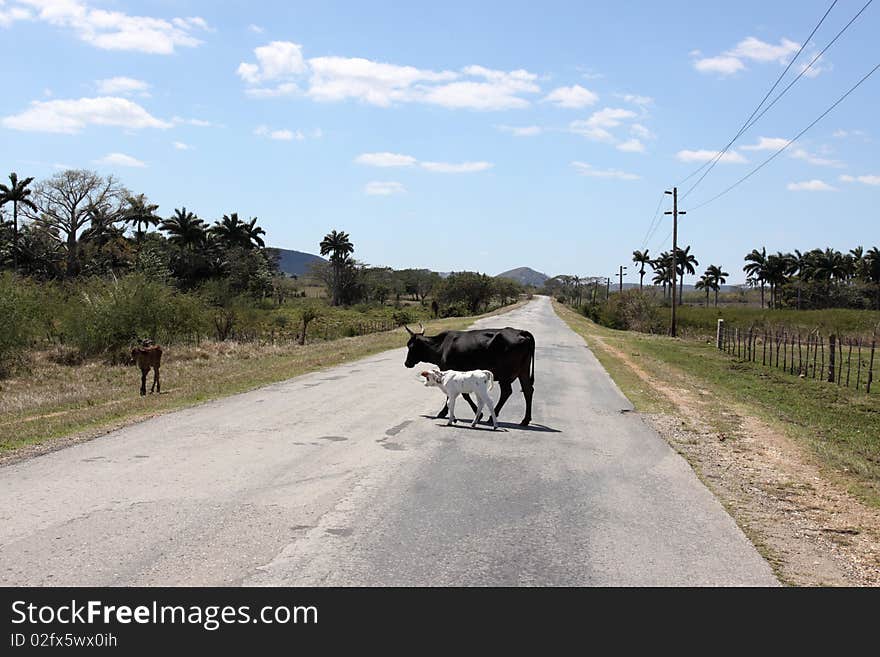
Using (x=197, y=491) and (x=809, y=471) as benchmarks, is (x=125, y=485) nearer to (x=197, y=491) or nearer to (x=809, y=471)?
(x=197, y=491)

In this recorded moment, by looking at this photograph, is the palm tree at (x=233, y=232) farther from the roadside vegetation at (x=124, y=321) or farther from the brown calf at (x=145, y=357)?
the brown calf at (x=145, y=357)

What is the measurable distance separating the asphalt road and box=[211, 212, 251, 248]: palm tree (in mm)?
85286

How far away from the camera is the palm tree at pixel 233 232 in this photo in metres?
95.8

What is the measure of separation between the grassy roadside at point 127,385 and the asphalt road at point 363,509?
162 centimetres

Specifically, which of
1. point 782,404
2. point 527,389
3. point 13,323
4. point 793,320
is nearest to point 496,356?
point 527,389

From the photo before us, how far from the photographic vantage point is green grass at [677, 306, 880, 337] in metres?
61.3

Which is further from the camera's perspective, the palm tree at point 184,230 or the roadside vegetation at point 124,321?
the palm tree at point 184,230

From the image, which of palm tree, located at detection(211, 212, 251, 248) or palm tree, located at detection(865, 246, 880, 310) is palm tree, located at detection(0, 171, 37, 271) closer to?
palm tree, located at detection(211, 212, 251, 248)

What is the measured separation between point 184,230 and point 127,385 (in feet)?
226

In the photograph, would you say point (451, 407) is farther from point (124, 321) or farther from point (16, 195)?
point (16, 195)

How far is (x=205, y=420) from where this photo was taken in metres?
14.2

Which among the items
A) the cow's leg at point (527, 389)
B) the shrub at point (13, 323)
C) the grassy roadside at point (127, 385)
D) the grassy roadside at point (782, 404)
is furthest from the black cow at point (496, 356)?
the shrub at point (13, 323)
